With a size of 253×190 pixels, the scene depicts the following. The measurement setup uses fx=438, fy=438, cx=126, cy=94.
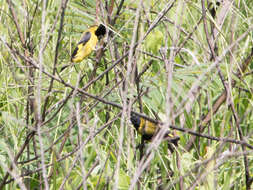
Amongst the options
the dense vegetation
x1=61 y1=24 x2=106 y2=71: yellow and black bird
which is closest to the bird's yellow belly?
x1=61 y1=24 x2=106 y2=71: yellow and black bird

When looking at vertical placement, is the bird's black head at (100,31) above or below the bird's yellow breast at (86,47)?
above

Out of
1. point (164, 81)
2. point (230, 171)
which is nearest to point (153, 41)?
point (164, 81)

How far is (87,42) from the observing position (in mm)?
3461

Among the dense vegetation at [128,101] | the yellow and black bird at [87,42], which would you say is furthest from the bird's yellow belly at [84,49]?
the dense vegetation at [128,101]

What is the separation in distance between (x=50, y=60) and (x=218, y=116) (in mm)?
1303

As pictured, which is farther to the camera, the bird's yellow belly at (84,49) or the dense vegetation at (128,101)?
the bird's yellow belly at (84,49)

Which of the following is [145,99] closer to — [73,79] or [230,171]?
[230,171]

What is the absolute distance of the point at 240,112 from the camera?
125 inches

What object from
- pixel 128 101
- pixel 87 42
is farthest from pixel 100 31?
pixel 128 101

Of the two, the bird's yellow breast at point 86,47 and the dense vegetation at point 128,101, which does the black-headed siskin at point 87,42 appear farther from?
the dense vegetation at point 128,101

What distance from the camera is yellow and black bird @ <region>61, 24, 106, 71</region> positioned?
3281 millimetres

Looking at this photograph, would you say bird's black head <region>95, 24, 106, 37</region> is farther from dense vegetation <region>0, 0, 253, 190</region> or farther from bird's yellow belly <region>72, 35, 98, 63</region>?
dense vegetation <region>0, 0, 253, 190</region>

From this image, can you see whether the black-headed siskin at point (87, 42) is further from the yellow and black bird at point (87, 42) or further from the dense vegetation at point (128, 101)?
the dense vegetation at point (128, 101)

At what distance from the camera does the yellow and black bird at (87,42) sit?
3281mm
